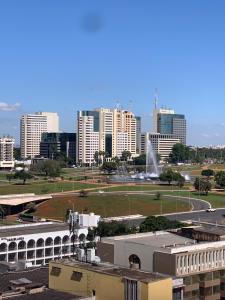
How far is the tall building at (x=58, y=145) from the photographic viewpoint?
6570 inches

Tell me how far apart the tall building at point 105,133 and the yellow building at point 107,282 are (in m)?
137

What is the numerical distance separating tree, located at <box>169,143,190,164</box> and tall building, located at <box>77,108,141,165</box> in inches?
443

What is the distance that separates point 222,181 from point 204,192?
7.12 metres

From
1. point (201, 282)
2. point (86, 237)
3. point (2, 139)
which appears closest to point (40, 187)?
point (86, 237)

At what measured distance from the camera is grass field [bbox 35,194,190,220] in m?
65.3

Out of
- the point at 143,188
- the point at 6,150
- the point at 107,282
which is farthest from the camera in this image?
the point at 6,150

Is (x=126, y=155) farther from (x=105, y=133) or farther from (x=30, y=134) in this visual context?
(x=30, y=134)

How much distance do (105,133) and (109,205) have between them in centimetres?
9971

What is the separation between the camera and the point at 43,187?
85688 millimetres

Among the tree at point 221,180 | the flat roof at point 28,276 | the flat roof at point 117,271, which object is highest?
the tree at point 221,180

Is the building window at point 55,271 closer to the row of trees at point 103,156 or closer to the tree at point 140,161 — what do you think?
the tree at point 140,161

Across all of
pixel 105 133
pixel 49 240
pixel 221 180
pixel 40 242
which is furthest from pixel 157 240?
pixel 105 133

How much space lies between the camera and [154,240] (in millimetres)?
28578

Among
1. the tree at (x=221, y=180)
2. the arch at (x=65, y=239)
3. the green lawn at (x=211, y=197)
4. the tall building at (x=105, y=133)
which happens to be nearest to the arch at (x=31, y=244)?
the arch at (x=65, y=239)
